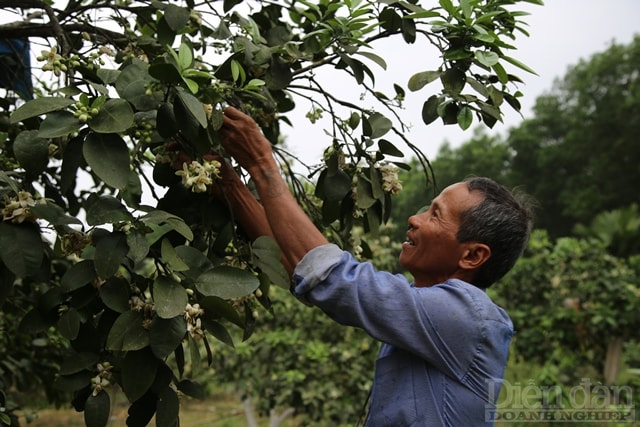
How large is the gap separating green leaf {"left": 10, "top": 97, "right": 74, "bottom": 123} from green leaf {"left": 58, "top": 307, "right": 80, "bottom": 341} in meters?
0.39

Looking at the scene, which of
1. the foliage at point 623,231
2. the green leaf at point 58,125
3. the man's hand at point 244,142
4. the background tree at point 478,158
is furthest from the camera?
the background tree at point 478,158

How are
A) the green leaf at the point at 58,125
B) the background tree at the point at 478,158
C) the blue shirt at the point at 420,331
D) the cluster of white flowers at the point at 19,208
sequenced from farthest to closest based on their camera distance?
the background tree at the point at 478,158
the blue shirt at the point at 420,331
the cluster of white flowers at the point at 19,208
the green leaf at the point at 58,125

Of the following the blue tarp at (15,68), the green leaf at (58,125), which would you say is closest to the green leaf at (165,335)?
the green leaf at (58,125)

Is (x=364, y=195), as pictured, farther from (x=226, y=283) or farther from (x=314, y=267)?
(x=226, y=283)

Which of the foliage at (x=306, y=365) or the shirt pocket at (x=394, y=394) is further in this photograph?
the foliage at (x=306, y=365)

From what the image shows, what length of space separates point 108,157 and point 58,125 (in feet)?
0.29

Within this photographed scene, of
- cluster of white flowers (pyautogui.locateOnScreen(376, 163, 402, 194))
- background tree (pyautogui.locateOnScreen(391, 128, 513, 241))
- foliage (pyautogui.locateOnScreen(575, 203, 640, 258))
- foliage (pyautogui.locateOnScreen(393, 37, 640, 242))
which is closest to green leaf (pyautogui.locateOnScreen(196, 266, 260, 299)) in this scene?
cluster of white flowers (pyautogui.locateOnScreen(376, 163, 402, 194))

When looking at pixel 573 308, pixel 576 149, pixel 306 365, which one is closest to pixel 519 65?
pixel 306 365

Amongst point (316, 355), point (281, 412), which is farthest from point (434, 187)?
point (281, 412)

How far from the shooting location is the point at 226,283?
1.24m

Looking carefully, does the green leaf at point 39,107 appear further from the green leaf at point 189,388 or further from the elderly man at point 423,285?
the green leaf at point 189,388

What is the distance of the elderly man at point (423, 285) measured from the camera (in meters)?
1.33

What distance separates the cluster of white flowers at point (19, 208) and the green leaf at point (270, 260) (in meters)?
0.43

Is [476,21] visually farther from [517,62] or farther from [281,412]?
[281,412]
